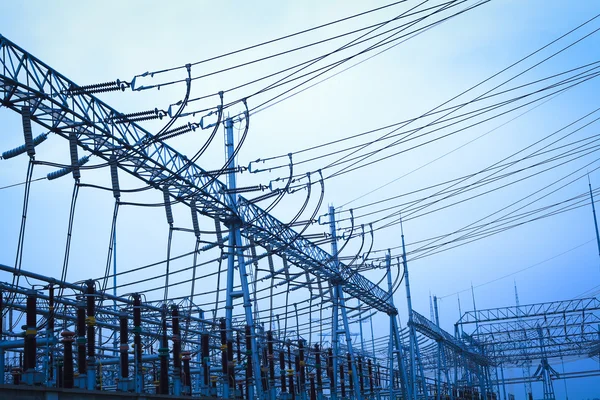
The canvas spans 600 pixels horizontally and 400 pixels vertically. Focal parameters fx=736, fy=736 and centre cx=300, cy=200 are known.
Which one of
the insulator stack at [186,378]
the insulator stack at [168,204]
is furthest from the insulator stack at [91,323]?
the insulator stack at [168,204]

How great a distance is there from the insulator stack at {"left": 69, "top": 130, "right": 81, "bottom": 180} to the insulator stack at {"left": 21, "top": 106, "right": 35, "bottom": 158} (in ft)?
2.18

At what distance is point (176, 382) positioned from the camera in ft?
40.9

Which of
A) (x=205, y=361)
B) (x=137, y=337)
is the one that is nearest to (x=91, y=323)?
(x=137, y=337)

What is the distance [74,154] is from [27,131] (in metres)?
1.12

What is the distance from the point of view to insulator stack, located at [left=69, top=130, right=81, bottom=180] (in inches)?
491

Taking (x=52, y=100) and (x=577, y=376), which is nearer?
(x=52, y=100)

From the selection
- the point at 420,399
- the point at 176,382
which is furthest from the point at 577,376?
the point at 176,382

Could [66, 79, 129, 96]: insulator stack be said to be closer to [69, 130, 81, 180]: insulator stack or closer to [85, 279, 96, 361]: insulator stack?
[69, 130, 81, 180]: insulator stack

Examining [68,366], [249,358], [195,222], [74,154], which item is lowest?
[68,366]

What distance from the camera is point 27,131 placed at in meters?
11.8

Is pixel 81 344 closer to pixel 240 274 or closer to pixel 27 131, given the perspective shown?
pixel 27 131

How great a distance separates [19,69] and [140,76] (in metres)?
2.39

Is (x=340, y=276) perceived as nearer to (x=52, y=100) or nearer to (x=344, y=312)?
(x=344, y=312)

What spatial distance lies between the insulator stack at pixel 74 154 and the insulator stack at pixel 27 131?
26.1 inches
